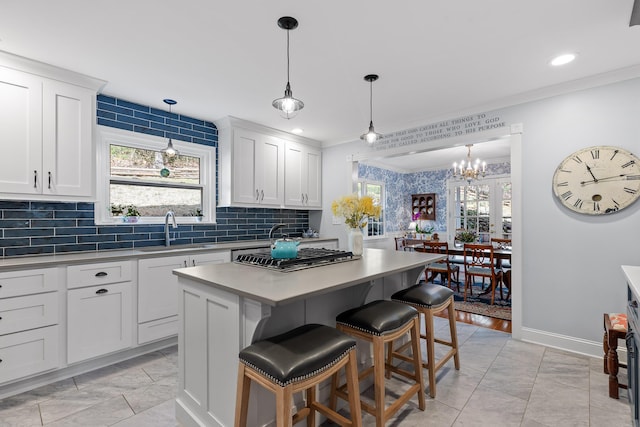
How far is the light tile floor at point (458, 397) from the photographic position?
6.29 feet

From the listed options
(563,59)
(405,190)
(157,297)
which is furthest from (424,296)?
(405,190)

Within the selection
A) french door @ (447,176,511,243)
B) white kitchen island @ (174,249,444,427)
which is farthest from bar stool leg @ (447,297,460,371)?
french door @ (447,176,511,243)

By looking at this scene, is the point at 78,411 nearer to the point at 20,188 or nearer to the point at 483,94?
the point at 20,188

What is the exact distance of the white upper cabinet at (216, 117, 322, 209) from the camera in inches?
152

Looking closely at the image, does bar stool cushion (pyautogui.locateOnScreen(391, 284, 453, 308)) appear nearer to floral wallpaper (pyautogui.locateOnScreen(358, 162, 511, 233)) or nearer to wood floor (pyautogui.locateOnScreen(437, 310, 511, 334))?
wood floor (pyautogui.locateOnScreen(437, 310, 511, 334))

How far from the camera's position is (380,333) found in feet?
5.58

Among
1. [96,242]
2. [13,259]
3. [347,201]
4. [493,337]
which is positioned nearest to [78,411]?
[13,259]

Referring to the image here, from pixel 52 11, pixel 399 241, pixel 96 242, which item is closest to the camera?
pixel 52 11

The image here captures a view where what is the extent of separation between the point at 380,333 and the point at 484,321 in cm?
266

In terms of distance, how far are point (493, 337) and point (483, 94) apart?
8.08 ft

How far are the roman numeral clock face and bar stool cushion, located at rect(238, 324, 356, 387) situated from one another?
2629mm

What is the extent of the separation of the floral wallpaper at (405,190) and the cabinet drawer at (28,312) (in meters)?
5.60

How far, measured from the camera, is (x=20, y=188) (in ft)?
7.93

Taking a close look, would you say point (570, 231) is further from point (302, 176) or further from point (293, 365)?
point (302, 176)
